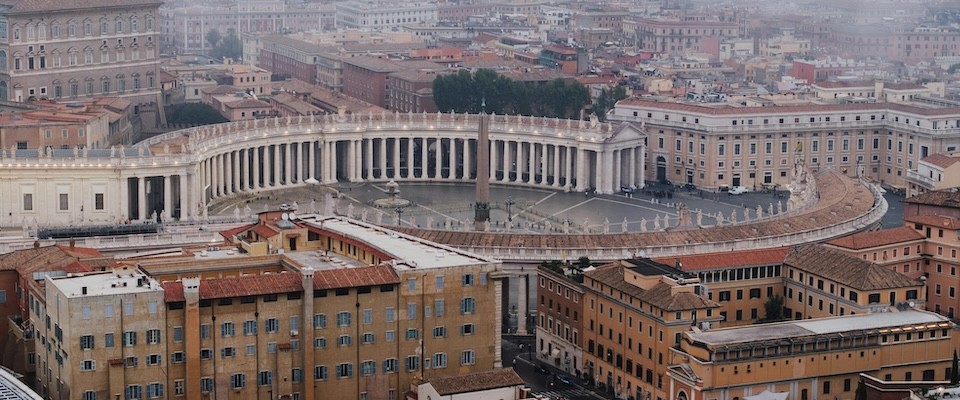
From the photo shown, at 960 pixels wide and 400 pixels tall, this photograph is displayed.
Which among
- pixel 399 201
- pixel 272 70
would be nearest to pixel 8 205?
pixel 399 201

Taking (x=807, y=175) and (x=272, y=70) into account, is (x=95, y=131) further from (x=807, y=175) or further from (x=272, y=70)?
(x=272, y=70)

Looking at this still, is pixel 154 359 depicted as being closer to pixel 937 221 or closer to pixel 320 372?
pixel 320 372

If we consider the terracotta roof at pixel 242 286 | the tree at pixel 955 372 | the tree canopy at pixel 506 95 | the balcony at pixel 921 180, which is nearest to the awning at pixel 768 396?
the tree at pixel 955 372

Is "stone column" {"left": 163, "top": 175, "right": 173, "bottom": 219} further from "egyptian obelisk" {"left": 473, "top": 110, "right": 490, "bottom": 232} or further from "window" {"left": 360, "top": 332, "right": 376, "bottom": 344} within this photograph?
"window" {"left": 360, "top": 332, "right": 376, "bottom": 344}

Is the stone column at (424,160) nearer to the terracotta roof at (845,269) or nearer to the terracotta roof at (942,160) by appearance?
the terracotta roof at (942,160)

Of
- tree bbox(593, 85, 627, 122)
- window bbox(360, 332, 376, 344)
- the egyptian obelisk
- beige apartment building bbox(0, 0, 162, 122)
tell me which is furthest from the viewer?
tree bbox(593, 85, 627, 122)

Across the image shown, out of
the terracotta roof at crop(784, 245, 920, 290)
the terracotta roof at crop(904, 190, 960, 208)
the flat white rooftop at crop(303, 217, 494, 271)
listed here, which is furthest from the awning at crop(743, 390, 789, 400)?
the terracotta roof at crop(904, 190, 960, 208)

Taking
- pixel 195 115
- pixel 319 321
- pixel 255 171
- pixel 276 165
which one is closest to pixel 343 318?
pixel 319 321
